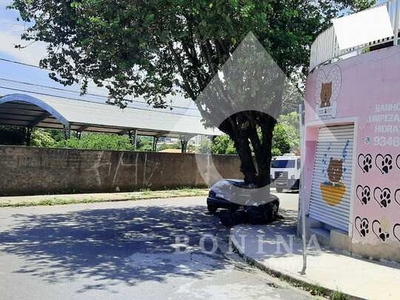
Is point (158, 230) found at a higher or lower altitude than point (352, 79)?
lower

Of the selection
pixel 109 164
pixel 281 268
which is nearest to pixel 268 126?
pixel 281 268

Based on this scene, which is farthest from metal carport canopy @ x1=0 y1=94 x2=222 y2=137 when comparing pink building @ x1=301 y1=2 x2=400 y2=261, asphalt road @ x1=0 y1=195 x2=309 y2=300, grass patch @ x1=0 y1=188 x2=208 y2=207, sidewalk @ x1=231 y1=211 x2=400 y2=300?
sidewalk @ x1=231 y1=211 x2=400 y2=300

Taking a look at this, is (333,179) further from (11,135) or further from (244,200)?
(11,135)

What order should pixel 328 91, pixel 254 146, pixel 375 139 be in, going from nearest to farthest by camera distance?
pixel 375 139 → pixel 328 91 → pixel 254 146

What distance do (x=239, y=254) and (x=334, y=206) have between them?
8.02ft

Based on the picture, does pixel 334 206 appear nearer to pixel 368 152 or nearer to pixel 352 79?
pixel 368 152

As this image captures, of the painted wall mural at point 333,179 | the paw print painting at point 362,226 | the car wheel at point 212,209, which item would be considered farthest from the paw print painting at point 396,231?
the car wheel at point 212,209

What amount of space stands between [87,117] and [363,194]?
61.1 feet

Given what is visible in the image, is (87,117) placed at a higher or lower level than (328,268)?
higher

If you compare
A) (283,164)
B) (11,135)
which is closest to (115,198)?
(11,135)

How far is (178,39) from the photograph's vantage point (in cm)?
1052

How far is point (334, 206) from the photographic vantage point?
942 cm

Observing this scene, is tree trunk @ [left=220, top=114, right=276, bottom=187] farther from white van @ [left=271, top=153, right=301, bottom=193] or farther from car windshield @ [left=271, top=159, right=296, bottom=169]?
car windshield @ [left=271, top=159, right=296, bottom=169]

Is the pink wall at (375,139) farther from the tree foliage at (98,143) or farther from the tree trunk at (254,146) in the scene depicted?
the tree foliage at (98,143)
